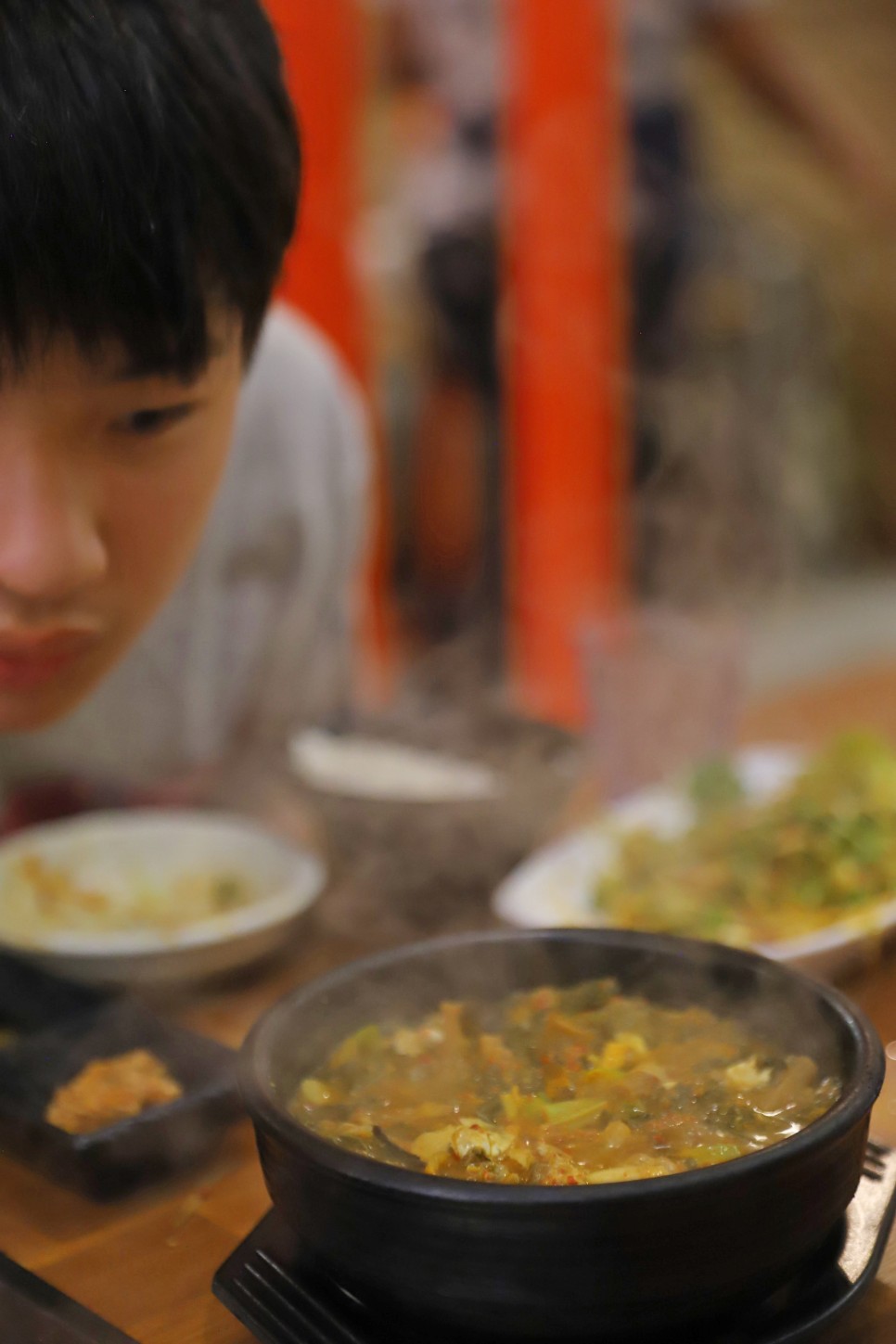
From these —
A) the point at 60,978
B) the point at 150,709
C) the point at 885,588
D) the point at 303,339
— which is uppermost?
the point at 303,339

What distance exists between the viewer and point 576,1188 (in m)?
0.60

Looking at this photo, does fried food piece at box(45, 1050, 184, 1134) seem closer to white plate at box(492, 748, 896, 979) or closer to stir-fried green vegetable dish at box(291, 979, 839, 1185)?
stir-fried green vegetable dish at box(291, 979, 839, 1185)

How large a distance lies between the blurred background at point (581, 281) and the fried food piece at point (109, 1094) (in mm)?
1545

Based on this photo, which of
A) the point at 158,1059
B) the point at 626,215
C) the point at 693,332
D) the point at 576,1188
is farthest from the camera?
the point at 693,332

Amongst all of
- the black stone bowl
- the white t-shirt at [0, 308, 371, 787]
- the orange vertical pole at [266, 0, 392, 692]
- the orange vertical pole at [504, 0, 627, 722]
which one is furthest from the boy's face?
the orange vertical pole at [504, 0, 627, 722]

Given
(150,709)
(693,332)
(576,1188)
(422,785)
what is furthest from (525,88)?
(576,1188)

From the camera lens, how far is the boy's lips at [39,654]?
0.97m

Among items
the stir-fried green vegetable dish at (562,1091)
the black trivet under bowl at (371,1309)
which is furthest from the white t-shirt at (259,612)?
the black trivet under bowl at (371,1309)

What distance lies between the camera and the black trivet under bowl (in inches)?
26.4

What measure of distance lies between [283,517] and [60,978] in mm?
1302

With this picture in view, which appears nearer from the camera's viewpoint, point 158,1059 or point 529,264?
point 158,1059

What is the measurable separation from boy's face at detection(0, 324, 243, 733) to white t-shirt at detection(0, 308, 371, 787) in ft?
3.80

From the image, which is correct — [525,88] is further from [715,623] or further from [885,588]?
[885,588]

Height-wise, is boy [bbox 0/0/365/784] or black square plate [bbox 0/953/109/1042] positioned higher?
boy [bbox 0/0/365/784]
